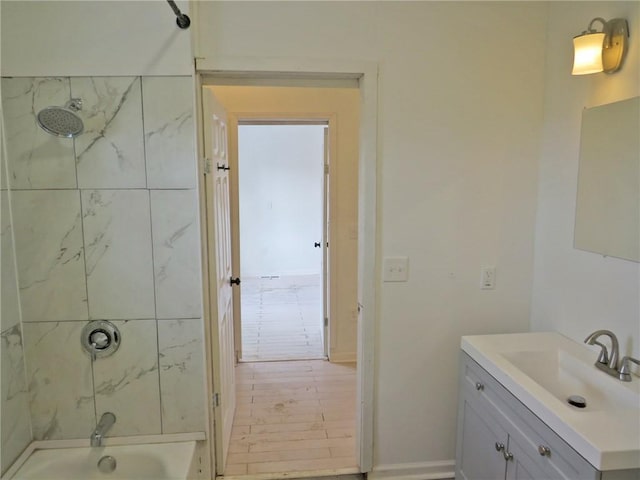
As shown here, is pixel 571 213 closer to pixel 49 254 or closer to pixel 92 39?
pixel 92 39

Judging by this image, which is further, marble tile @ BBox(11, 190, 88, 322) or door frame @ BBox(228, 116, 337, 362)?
door frame @ BBox(228, 116, 337, 362)

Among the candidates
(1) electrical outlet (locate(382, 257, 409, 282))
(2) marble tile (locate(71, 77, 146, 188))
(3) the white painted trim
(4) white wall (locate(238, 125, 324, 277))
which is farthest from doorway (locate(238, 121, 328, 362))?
(2) marble tile (locate(71, 77, 146, 188))

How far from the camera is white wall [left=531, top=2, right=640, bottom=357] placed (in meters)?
1.54

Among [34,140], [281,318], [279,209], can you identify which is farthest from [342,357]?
[279,209]

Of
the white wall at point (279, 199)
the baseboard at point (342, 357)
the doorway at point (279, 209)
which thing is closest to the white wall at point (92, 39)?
the baseboard at point (342, 357)

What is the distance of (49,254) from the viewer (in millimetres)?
1819

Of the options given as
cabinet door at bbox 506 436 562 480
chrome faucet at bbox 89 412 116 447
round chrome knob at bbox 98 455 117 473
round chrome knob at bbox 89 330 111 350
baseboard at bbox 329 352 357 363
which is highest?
round chrome knob at bbox 89 330 111 350

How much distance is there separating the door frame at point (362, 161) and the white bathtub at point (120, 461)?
202 millimetres

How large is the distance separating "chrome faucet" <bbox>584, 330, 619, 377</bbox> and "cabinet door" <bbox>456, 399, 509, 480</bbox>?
0.45 m

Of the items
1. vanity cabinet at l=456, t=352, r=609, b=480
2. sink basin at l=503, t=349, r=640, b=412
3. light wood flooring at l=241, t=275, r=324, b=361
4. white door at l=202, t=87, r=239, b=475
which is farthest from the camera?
light wood flooring at l=241, t=275, r=324, b=361

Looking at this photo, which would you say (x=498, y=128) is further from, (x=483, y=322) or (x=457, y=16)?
(x=483, y=322)

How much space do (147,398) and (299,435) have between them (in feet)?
3.42

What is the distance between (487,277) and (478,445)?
0.79 m

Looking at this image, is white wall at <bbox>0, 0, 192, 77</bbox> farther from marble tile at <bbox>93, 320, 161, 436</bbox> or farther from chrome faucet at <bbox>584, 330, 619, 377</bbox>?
chrome faucet at <bbox>584, 330, 619, 377</bbox>
